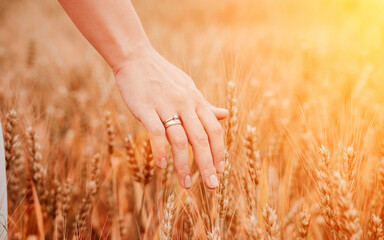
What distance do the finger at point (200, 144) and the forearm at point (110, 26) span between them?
0.28 m

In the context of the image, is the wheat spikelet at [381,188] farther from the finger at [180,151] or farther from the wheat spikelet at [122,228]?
the wheat spikelet at [122,228]

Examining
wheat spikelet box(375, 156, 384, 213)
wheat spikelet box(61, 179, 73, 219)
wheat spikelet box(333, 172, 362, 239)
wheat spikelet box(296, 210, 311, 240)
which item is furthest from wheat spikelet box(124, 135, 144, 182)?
wheat spikelet box(375, 156, 384, 213)

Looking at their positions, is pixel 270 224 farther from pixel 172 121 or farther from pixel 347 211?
pixel 172 121

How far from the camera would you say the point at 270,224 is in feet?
2.85

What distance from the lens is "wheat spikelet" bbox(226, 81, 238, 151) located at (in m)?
1.09

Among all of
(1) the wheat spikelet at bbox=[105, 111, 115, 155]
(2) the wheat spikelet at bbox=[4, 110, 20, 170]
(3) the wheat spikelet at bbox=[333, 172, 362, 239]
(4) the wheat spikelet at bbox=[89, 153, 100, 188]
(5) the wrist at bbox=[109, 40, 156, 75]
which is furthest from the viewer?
(1) the wheat spikelet at bbox=[105, 111, 115, 155]

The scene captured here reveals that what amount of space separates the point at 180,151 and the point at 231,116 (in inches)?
9.9

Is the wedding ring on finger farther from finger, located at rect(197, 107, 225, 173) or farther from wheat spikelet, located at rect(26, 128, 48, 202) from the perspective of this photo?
wheat spikelet, located at rect(26, 128, 48, 202)

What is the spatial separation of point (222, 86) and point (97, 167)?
24.1 inches

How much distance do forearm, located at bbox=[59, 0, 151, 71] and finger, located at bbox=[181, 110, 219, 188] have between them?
0.28 meters

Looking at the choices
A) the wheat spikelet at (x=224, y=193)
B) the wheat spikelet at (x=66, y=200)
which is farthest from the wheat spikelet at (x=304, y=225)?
the wheat spikelet at (x=66, y=200)

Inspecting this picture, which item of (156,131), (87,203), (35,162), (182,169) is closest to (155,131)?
(156,131)

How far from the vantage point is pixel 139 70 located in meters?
1.00

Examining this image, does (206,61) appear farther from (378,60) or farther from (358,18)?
→ (358,18)
